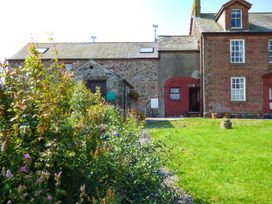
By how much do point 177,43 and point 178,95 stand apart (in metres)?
4.85

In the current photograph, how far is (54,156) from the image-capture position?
2.89 m

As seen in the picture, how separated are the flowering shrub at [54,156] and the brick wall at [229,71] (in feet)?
69.0

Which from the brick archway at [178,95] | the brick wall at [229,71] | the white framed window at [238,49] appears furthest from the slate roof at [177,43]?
the white framed window at [238,49]

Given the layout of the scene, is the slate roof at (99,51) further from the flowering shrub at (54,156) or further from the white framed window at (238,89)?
the flowering shrub at (54,156)

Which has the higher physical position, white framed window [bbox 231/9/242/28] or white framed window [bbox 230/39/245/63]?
white framed window [bbox 231/9/242/28]

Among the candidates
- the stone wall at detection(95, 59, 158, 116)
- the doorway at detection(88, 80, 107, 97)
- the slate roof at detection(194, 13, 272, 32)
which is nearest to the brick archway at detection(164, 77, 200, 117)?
the stone wall at detection(95, 59, 158, 116)

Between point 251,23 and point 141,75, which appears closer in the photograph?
point 251,23

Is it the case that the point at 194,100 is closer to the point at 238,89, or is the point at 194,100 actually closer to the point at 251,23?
the point at 238,89

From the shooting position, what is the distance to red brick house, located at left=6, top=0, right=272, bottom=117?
24.2 meters

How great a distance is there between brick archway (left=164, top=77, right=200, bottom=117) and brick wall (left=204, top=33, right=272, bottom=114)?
304 centimetres

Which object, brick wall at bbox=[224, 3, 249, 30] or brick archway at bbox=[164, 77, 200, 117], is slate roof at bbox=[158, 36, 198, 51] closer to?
brick archway at bbox=[164, 77, 200, 117]

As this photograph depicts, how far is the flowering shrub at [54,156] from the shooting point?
2.65 m

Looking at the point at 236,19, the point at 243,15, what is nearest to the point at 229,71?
the point at 236,19

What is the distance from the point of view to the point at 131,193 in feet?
12.3
